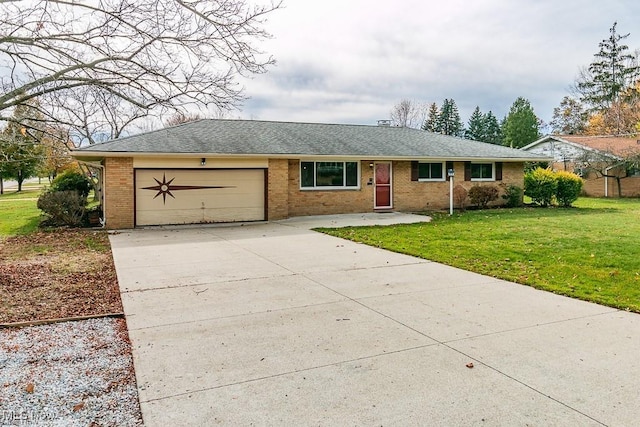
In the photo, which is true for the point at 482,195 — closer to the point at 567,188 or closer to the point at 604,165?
the point at 567,188

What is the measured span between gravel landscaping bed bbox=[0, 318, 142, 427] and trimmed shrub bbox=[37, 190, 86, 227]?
1074 cm

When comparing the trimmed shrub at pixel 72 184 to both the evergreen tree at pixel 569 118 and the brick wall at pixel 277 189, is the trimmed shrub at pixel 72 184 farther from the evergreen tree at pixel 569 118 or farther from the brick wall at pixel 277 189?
the evergreen tree at pixel 569 118

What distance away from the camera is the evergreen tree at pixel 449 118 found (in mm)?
62719

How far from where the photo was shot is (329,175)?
17844mm

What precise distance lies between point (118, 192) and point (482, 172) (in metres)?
14.5

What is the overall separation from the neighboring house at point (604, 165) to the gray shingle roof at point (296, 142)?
9.26 meters

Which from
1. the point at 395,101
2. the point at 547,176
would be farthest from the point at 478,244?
the point at 395,101

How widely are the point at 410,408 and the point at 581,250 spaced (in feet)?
25.4

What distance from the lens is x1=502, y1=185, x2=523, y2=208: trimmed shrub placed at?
20.6m

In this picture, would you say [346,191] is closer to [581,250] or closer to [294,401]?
[581,250]

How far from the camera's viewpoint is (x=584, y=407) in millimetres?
3234

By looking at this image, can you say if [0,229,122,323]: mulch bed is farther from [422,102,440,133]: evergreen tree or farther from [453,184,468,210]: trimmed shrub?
[422,102,440,133]: evergreen tree

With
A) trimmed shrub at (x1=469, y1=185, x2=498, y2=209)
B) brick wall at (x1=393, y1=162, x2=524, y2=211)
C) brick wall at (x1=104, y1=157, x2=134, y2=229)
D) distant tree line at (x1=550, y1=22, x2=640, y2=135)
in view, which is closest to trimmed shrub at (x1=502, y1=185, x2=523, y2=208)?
brick wall at (x1=393, y1=162, x2=524, y2=211)

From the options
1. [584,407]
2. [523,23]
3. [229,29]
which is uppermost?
[523,23]
